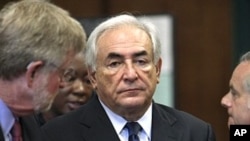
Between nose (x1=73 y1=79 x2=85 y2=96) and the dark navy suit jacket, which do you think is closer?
the dark navy suit jacket

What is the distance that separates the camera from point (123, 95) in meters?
3.74

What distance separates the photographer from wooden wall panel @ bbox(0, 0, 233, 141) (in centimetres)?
605

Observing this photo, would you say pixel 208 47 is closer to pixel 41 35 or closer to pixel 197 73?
pixel 197 73

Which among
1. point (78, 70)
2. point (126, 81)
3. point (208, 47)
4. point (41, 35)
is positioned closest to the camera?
point (41, 35)

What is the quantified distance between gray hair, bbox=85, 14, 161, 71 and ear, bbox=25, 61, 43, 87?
625mm

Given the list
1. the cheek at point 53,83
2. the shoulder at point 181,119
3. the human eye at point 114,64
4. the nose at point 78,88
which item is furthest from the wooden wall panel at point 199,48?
the cheek at point 53,83

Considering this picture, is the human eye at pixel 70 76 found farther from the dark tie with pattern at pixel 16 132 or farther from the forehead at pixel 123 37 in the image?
the dark tie with pattern at pixel 16 132

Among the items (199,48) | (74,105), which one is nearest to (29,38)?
(74,105)

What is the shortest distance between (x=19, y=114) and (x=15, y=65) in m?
0.20

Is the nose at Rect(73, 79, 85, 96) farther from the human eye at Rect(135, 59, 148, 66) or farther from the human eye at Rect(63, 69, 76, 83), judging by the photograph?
the human eye at Rect(135, 59, 148, 66)

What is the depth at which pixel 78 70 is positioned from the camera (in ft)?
14.2

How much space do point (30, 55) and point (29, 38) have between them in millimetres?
64

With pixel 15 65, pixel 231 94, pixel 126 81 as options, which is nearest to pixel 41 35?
pixel 15 65

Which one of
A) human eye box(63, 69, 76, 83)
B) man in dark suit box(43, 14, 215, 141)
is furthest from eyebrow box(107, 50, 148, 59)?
human eye box(63, 69, 76, 83)
